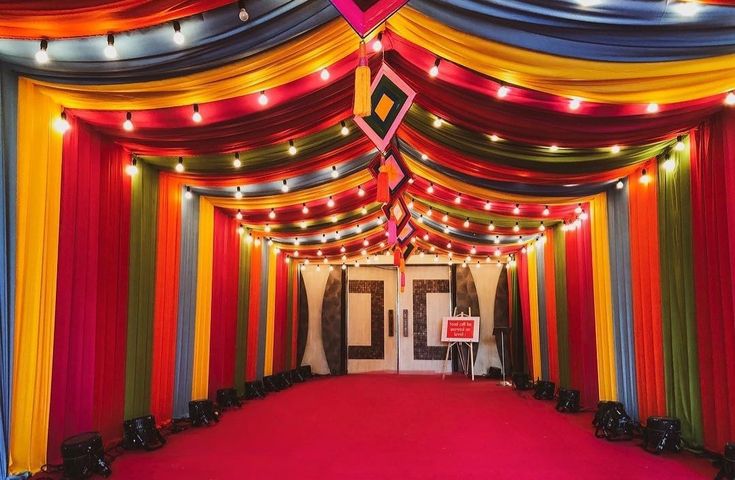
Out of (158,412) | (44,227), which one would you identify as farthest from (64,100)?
(158,412)

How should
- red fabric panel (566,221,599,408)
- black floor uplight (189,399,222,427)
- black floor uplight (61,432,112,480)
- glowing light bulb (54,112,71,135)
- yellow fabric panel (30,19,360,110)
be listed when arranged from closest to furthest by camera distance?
yellow fabric panel (30,19,360,110), black floor uplight (61,432,112,480), glowing light bulb (54,112,71,135), black floor uplight (189,399,222,427), red fabric panel (566,221,599,408)

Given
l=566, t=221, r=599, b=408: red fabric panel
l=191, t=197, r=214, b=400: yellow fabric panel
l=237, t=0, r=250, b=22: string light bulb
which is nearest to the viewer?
l=237, t=0, r=250, b=22: string light bulb

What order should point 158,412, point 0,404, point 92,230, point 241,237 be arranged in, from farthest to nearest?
1. point 241,237
2. point 158,412
3. point 92,230
4. point 0,404

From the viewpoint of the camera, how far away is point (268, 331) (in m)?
11.9

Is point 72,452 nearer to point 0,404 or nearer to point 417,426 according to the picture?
point 0,404

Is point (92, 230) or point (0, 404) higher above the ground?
point (92, 230)

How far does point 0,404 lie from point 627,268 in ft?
22.2

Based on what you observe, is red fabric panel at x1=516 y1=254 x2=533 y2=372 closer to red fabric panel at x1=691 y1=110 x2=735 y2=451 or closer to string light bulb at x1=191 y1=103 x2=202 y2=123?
red fabric panel at x1=691 y1=110 x2=735 y2=451

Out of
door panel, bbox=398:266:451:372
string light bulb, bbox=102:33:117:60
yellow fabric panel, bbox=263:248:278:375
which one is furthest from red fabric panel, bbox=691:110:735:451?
door panel, bbox=398:266:451:372

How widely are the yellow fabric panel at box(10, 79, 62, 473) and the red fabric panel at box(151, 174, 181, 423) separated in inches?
84.8

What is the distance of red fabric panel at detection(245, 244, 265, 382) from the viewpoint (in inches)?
415

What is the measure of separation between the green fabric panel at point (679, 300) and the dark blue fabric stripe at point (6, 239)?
19.8 feet

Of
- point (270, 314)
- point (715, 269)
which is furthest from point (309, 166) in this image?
point (270, 314)

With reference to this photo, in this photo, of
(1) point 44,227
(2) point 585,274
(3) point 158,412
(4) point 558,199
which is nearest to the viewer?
(1) point 44,227
